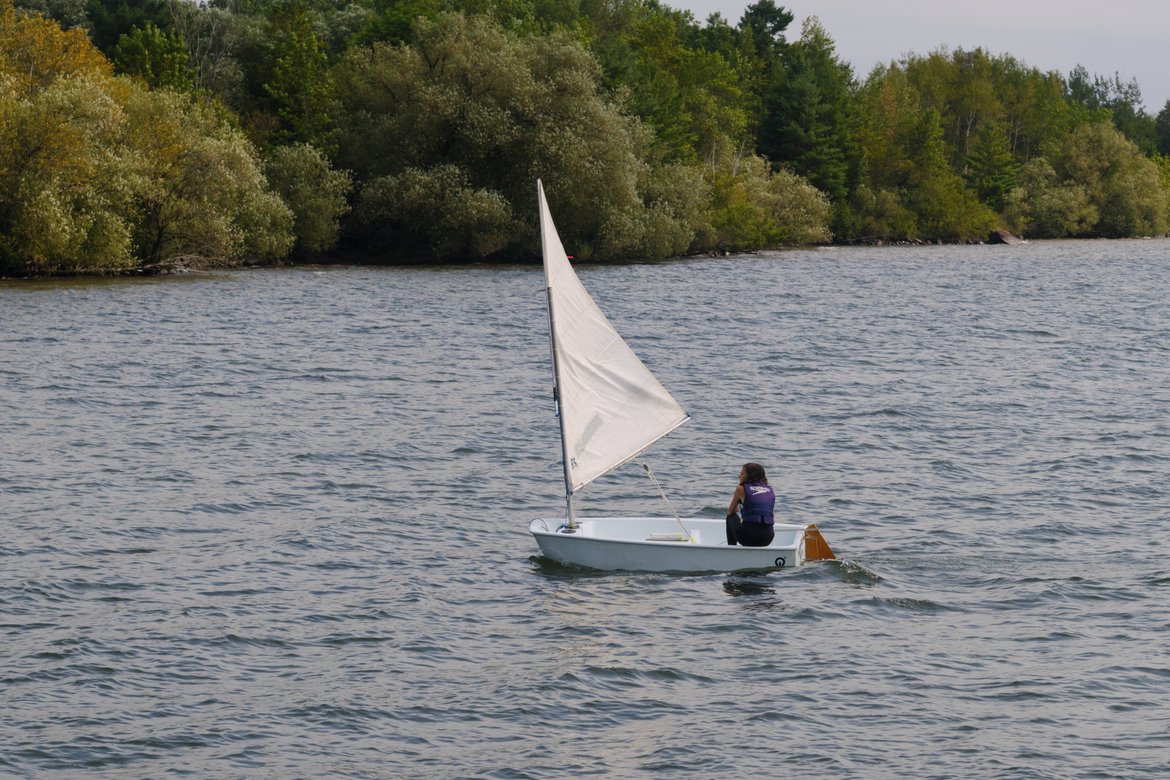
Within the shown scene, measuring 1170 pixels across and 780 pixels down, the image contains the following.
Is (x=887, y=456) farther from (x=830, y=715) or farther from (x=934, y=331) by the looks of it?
(x=934, y=331)

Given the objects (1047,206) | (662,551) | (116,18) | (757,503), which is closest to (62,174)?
(116,18)

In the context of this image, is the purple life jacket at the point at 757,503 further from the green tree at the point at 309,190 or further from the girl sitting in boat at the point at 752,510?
the green tree at the point at 309,190

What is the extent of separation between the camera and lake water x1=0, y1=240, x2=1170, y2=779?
1703 centimetres

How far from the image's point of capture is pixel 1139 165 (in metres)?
167

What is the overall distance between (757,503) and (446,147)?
70.0 metres

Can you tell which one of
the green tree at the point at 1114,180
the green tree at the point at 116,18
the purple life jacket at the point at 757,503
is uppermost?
the green tree at the point at 116,18

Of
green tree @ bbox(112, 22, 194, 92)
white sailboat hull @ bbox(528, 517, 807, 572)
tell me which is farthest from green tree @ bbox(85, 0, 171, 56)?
white sailboat hull @ bbox(528, 517, 807, 572)

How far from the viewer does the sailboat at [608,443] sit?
2364cm

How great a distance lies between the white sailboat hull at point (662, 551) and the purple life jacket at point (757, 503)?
51cm

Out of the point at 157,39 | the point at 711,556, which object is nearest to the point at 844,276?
the point at 157,39

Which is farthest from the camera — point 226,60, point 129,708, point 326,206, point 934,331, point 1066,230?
point 1066,230

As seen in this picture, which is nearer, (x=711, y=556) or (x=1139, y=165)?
(x=711, y=556)

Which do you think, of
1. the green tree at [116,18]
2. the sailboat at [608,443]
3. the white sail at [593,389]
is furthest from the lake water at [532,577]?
the green tree at [116,18]

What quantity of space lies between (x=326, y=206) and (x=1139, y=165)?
378 ft
